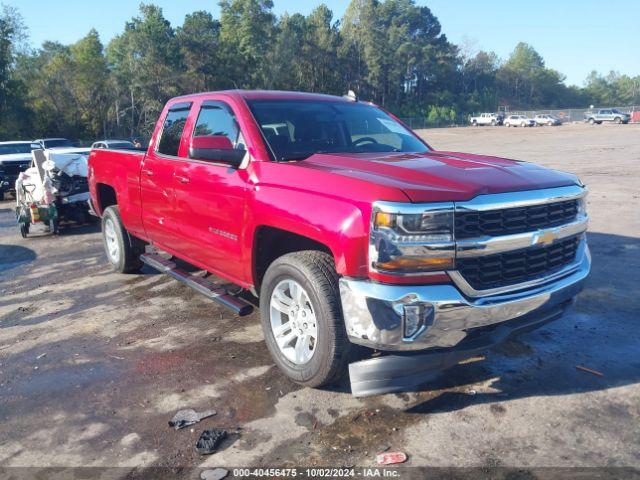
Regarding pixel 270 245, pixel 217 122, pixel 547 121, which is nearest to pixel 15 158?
pixel 217 122

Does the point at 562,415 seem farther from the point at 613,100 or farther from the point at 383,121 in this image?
the point at 613,100

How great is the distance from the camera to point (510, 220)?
324cm

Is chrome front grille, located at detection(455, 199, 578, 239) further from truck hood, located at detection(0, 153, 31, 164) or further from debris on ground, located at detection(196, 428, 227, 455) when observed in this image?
truck hood, located at detection(0, 153, 31, 164)

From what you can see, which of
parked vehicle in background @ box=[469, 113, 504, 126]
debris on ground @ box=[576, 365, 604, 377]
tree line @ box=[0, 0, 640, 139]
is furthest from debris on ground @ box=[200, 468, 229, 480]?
parked vehicle in background @ box=[469, 113, 504, 126]

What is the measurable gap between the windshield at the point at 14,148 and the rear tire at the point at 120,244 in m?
13.2

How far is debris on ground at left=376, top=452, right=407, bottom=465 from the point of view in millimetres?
2936

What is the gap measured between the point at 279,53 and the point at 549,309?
226 feet

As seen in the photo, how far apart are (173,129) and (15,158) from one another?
1418 cm

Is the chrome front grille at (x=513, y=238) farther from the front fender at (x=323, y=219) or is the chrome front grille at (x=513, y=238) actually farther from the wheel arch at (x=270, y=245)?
the wheel arch at (x=270, y=245)

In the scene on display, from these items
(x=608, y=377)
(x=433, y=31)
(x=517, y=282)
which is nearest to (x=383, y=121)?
(x=517, y=282)

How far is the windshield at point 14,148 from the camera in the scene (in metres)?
17.8

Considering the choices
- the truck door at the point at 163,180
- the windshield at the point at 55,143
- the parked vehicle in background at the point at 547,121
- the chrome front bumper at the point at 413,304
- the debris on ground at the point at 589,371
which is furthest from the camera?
the parked vehicle in background at the point at 547,121

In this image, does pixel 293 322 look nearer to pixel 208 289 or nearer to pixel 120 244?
pixel 208 289

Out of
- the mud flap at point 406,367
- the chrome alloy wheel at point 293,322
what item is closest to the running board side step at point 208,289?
the chrome alloy wheel at point 293,322
